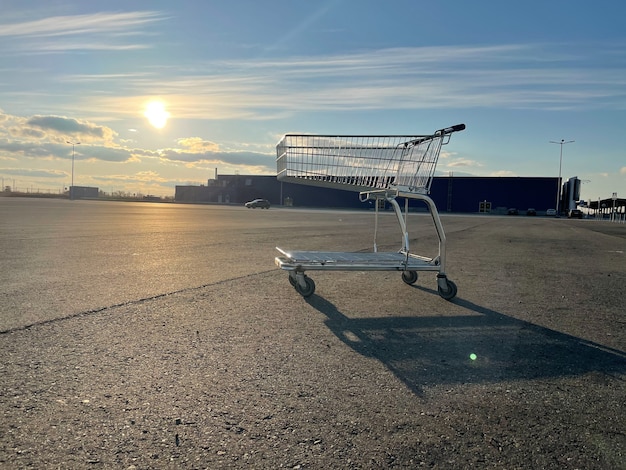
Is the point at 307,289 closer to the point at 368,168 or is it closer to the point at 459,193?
the point at 368,168

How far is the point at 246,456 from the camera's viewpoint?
2.23 m

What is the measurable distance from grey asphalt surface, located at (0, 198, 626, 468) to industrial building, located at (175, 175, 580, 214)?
6544 centimetres

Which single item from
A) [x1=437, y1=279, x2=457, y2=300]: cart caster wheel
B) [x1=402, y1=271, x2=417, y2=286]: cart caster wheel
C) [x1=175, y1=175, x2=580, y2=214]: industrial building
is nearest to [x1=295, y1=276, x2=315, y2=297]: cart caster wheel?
[x1=437, y1=279, x2=457, y2=300]: cart caster wheel

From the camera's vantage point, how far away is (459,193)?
82.9 metres

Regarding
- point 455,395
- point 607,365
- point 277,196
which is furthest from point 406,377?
Answer: point 277,196

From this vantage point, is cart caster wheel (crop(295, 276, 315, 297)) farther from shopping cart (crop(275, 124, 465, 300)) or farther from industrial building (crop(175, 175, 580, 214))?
industrial building (crop(175, 175, 580, 214))

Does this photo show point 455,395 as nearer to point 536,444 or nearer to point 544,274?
point 536,444

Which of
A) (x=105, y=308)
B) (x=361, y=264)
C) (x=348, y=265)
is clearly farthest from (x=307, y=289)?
(x=105, y=308)

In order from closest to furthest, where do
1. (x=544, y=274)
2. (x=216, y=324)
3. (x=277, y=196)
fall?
(x=216, y=324)
(x=544, y=274)
(x=277, y=196)

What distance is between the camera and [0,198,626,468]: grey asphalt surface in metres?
2.32

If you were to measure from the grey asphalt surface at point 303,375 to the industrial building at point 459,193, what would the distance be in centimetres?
6544

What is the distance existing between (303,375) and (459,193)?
275 feet

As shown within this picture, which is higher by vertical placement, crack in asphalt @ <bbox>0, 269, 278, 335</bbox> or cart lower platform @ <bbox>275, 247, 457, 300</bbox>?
cart lower platform @ <bbox>275, 247, 457, 300</bbox>

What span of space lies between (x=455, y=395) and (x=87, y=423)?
2.11m
